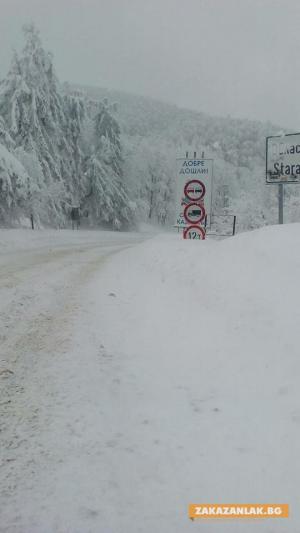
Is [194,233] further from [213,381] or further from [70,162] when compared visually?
[70,162]

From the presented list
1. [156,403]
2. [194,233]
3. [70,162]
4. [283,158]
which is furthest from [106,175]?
[156,403]

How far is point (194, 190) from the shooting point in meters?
12.4

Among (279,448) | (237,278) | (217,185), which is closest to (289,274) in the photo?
(237,278)

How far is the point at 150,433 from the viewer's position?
10.1ft

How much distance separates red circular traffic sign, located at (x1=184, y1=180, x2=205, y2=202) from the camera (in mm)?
12316

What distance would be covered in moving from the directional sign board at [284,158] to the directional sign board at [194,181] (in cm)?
266

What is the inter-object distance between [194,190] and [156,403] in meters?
9.54

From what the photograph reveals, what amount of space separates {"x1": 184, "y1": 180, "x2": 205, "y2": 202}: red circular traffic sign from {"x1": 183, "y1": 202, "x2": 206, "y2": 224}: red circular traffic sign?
0.59 feet

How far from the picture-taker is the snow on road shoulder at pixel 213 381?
251 cm

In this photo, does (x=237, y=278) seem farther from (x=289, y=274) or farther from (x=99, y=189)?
(x=99, y=189)

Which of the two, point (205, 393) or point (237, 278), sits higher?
point (237, 278)

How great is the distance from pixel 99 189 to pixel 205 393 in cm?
3866

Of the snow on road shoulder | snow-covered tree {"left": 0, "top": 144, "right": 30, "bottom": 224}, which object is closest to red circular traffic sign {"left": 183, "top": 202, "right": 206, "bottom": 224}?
the snow on road shoulder

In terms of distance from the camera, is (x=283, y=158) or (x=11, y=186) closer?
(x=283, y=158)
